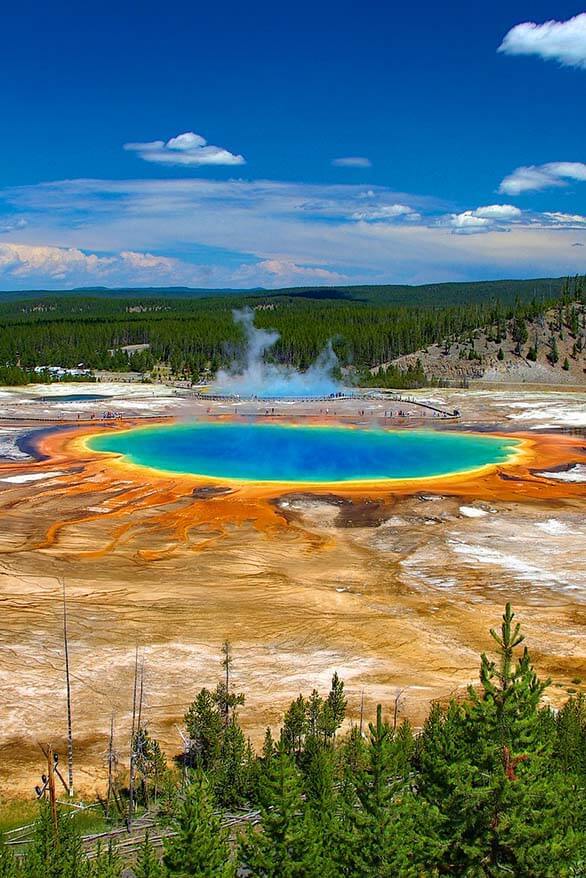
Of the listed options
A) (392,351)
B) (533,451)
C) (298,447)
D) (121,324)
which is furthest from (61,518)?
(121,324)

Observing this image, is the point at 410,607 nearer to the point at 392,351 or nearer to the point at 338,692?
the point at 338,692

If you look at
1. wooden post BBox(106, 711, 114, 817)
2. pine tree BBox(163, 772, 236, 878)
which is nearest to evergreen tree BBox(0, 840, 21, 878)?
pine tree BBox(163, 772, 236, 878)

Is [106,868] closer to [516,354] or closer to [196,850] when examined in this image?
[196,850]

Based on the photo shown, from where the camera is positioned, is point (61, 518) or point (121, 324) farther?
point (121, 324)

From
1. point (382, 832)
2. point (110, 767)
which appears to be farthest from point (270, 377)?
point (382, 832)

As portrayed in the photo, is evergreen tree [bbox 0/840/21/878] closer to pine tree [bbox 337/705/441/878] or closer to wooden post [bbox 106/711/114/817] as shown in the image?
wooden post [bbox 106/711/114/817]

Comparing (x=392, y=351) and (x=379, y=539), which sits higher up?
(x=392, y=351)
